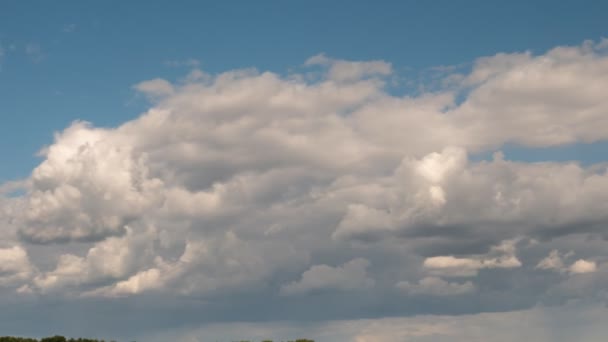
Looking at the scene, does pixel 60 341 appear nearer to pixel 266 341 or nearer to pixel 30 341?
pixel 30 341

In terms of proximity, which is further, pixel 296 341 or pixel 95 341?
pixel 95 341

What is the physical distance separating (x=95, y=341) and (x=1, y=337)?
42.1 metres

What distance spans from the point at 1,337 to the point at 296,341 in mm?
139208

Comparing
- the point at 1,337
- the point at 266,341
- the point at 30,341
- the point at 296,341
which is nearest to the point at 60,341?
the point at 30,341

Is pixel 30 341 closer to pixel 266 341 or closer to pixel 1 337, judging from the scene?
pixel 1 337

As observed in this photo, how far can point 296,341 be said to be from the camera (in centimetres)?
15175

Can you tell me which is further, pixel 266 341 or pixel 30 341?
pixel 30 341

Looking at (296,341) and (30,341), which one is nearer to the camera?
(296,341)

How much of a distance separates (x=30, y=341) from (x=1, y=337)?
42.9 ft

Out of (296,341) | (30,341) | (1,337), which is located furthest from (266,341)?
(1,337)

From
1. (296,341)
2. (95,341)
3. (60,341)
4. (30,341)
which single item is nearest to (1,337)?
(30,341)

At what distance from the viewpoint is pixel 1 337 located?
163625 millimetres

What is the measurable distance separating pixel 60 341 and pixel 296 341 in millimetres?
115016

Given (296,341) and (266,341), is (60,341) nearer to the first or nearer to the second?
(266,341)
